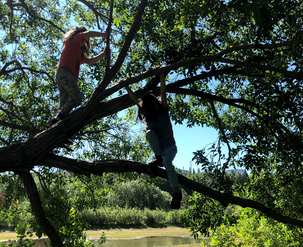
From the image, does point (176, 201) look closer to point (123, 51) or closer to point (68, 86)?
point (123, 51)

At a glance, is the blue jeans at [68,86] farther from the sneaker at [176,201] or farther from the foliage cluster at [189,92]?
the sneaker at [176,201]

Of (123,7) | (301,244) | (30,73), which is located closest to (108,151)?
(30,73)

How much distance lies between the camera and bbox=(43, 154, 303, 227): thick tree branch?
9.43 feet

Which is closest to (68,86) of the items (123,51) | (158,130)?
(123,51)

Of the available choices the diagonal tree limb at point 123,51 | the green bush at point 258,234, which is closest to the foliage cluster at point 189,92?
the diagonal tree limb at point 123,51

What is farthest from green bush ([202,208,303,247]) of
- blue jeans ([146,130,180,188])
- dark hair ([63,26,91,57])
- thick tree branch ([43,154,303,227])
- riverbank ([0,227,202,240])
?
riverbank ([0,227,202,240])

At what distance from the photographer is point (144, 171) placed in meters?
3.12

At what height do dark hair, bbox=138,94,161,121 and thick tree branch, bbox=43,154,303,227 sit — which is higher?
dark hair, bbox=138,94,161,121

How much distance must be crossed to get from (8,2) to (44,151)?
4734mm

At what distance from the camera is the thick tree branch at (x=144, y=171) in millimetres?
2873

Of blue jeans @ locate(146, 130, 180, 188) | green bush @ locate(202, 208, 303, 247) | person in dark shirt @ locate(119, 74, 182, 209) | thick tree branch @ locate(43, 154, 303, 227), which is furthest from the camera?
green bush @ locate(202, 208, 303, 247)

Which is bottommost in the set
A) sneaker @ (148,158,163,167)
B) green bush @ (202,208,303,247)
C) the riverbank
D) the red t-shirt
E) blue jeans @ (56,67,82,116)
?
the riverbank

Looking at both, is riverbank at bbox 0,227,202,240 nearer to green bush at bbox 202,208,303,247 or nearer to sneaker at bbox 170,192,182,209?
green bush at bbox 202,208,303,247

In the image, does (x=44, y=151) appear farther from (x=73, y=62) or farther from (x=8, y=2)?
Answer: (x=8, y=2)
